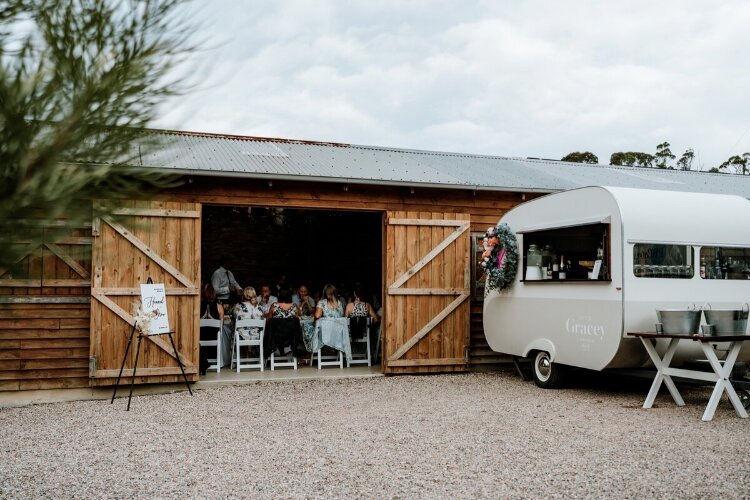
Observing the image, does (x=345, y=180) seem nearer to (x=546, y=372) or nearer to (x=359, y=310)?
(x=359, y=310)

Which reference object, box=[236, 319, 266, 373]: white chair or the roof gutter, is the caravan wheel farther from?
box=[236, 319, 266, 373]: white chair

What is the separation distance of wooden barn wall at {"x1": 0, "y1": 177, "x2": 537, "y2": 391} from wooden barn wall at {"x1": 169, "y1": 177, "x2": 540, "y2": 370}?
0.04 feet

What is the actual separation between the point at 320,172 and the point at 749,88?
12246 millimetres

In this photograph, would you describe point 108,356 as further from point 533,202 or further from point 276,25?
point 276,25

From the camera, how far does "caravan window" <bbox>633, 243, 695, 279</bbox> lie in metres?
7.46

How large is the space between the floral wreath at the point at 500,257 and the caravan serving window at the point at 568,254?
18 centimetres

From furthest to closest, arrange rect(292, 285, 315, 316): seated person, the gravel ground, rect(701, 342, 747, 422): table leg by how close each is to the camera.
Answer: rect(292, 285, 315, 316): seated person → rect(701, 342, 747, 422): table leg → the gravel ground

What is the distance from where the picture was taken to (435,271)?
392 inches

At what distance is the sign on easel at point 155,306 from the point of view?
775 centimetres

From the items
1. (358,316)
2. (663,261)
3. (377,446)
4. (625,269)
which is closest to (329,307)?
(358,316)

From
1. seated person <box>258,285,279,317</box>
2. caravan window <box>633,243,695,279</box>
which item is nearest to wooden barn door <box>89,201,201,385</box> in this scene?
seated person <box>258,285,279,317</box>

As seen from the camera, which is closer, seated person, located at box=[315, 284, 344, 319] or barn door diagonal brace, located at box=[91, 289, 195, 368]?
barn door diagonal brace, located at box=[91, 289, 195, 368]

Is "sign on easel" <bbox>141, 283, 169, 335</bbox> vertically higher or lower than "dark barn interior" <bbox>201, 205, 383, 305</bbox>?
lower

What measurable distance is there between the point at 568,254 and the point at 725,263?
1.84m
